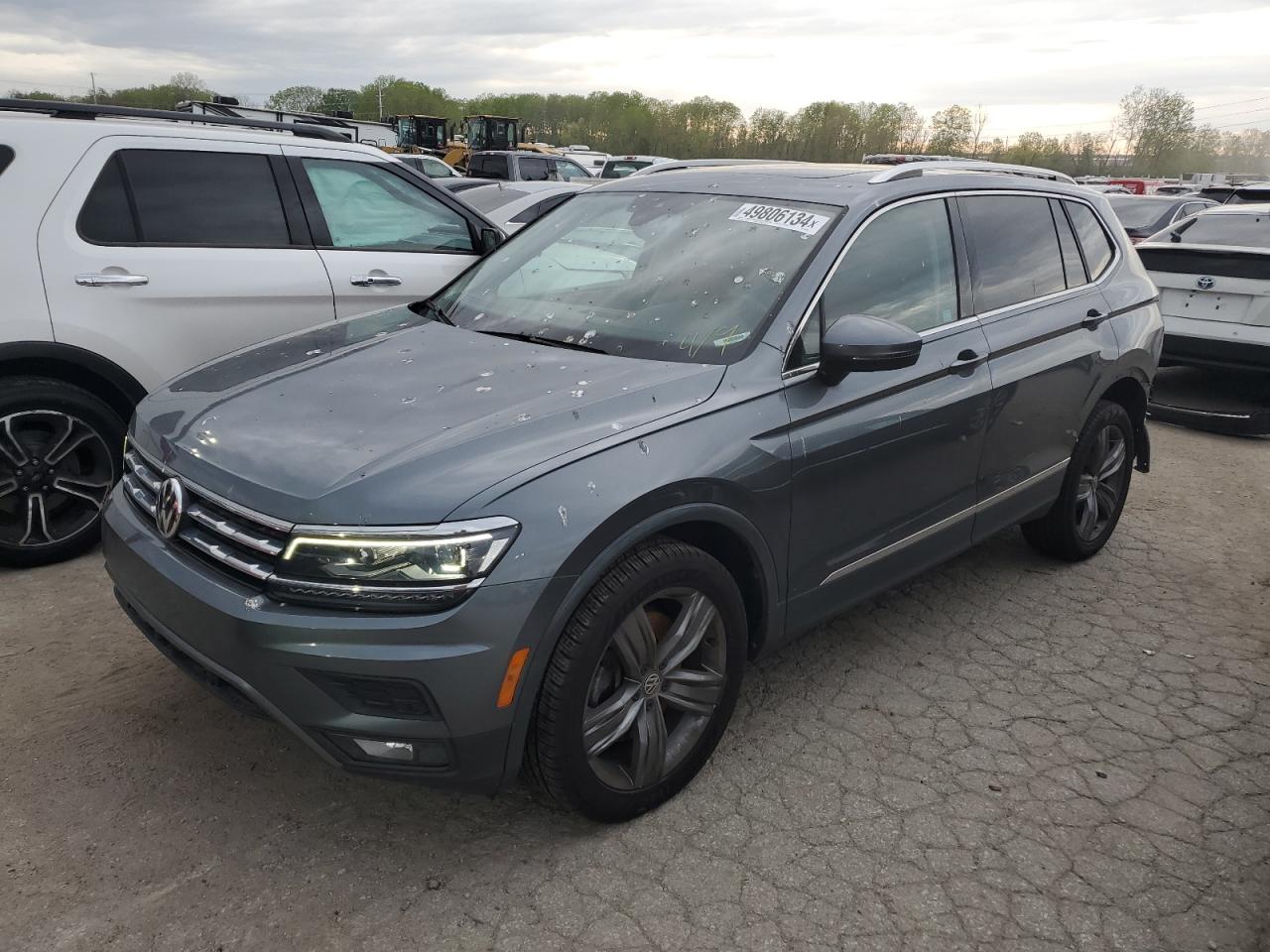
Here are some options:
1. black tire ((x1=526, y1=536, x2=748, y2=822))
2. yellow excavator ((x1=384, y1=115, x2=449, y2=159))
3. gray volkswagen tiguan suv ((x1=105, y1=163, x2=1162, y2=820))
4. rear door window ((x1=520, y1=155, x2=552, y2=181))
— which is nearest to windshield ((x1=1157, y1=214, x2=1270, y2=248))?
gray volkswagen tiguan suv ((x1=105, y1=163, x2=1162, y2=820))

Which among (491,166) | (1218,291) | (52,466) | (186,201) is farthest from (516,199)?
(491,166)

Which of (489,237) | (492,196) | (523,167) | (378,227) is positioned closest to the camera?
(378,227)

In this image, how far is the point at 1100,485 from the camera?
4.73m

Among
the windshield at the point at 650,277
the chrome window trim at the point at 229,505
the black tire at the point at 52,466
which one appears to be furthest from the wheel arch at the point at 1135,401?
the black tire at the point at 52,466

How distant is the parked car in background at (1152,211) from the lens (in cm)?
1272

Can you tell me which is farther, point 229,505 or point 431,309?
point 431,309

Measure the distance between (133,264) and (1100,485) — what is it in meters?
4.55

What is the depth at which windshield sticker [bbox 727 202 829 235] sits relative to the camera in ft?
10.7

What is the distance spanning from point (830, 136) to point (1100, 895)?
103m

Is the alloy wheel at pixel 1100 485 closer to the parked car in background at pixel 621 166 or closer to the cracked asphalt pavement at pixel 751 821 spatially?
the cracked asphalt pavement at pixel 751 821

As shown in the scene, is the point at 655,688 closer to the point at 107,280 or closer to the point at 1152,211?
the point at 107,280

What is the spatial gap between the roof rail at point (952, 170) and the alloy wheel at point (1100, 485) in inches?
46.8

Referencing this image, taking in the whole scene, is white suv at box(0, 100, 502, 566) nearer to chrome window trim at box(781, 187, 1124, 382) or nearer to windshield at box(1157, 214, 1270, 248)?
chrome window trim at box(781, 187, 1124, 382)

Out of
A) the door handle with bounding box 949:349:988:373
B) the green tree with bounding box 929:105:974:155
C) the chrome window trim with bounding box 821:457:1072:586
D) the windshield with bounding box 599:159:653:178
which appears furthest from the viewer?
the green tree with bounding box 929:105:974:155
